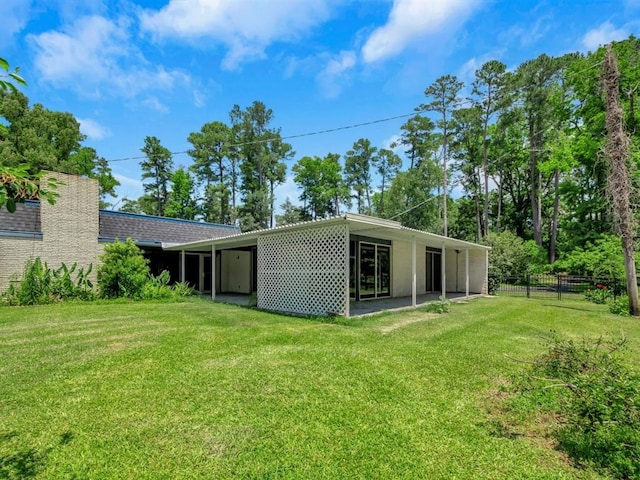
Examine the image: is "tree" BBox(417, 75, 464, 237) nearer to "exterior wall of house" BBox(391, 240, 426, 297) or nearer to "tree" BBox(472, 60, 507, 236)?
"tree" BBox(472, 60, 507, 236)

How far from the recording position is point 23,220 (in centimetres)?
1241

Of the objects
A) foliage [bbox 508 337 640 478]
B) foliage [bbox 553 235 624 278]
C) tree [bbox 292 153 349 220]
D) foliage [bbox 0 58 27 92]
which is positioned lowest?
foliage [bbox 508 337 640 478]

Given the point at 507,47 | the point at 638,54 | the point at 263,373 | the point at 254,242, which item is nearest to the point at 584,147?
the point at 638,54

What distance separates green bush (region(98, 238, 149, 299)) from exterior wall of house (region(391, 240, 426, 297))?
10.1m

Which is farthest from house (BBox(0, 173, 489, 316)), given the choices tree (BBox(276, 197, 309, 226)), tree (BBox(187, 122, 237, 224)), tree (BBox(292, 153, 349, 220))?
tree (BBox(292, 153, 349, 220))

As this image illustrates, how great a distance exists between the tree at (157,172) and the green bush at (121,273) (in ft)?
87.1

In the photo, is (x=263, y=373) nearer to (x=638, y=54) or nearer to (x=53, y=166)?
(x=638, y=54)

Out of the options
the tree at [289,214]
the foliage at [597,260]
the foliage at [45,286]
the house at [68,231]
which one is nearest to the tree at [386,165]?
the tree at [289,214]

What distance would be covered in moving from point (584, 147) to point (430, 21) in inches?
600

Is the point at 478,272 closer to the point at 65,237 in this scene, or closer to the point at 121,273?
the point at 121,273

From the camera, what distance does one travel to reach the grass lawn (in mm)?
2596

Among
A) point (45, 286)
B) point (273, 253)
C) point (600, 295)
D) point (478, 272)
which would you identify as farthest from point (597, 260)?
point (45, 286)

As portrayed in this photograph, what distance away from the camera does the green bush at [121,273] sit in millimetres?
12359

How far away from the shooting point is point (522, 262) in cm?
2109
